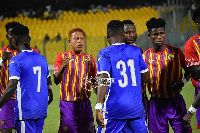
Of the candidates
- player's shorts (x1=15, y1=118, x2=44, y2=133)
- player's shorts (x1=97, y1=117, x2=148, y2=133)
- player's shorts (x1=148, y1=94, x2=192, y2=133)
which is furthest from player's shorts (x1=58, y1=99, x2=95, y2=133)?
player's shorts (x1=97, y1=117, x2=148, y2=133)

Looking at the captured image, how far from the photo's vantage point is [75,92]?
20.4 ft

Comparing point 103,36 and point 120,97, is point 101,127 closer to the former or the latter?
point 120,97

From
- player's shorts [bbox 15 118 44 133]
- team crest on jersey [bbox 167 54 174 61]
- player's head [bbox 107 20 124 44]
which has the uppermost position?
player's head [bbox 107 20 124 44]

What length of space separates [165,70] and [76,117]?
1613 mm

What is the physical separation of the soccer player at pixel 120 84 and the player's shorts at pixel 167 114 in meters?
1.22

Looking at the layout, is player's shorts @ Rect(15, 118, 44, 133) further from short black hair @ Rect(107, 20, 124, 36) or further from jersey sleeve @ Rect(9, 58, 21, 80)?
short black hair @ Rect(107, 20, 124, 36)

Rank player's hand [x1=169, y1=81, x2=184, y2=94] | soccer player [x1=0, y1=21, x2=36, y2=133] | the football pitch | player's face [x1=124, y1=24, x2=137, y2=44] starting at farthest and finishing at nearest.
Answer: the football pitch, player's face [x1=124, y1=24, x2=137, y2=44], soccer player [x1=0, y1=21, x2=36, y2=133], player's hand [x1=169, y1=81, x2=184, y2=94]

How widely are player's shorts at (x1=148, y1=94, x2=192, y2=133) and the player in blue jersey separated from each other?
5.81 ft

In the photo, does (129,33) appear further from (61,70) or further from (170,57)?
(61,70)

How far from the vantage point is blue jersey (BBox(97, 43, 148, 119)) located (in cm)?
449

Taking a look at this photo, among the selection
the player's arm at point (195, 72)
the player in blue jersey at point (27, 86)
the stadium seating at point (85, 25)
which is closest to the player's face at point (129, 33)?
the player's arm at point (195, 72)

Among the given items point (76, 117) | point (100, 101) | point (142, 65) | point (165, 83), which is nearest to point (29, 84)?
point (100, 101)

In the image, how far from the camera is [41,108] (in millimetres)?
4922

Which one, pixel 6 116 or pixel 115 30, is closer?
pixel 115 30
